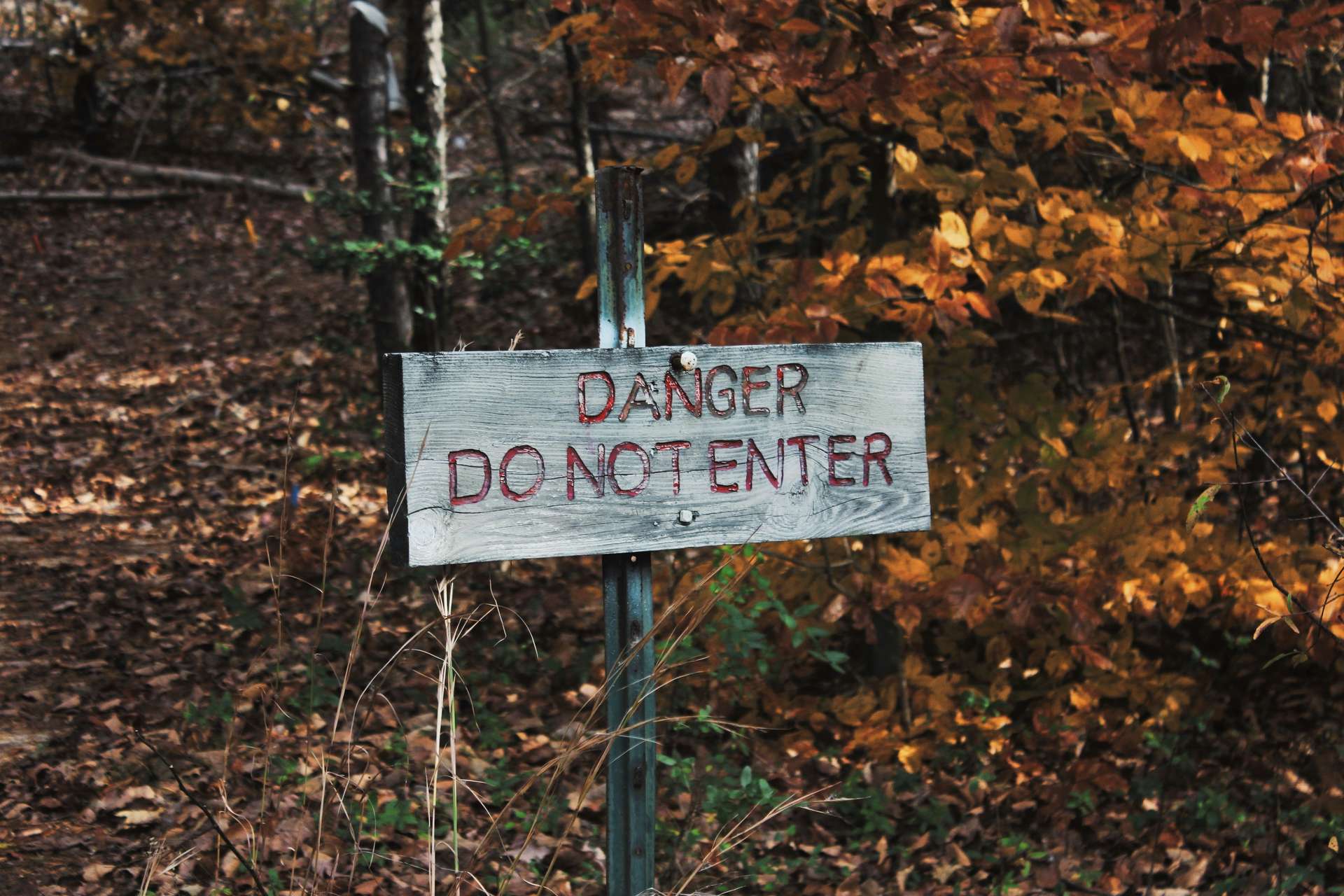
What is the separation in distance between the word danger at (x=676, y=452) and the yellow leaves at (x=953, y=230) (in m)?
1.05

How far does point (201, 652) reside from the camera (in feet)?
14.3

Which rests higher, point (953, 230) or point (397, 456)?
point (953, 230)

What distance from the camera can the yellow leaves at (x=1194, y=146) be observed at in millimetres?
2805

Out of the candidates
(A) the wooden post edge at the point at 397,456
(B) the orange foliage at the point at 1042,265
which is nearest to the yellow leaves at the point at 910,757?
(B) the orange foliage at the point at 1042,265

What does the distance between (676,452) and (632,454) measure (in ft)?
0.28

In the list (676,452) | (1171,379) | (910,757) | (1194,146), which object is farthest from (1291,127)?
(910,757)

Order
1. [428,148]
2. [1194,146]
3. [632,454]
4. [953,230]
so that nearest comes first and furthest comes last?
[632,454] < [1194,146] < [953,230] < [428,148]

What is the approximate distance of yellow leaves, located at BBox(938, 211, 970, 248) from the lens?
2982 mm

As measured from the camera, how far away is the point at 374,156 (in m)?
5.91

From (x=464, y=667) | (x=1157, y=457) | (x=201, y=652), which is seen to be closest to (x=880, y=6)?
(x=1157, y=457)

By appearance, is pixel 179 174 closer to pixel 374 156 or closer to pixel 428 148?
pixel 374 156

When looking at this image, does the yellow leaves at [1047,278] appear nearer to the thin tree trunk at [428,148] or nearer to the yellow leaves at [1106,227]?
the yellow leaves at [1106,227]

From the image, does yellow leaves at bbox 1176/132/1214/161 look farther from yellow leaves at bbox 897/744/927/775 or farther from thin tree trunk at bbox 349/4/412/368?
thin tree trunk at bbox 349/4/412/368

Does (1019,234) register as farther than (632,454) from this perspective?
Yes
